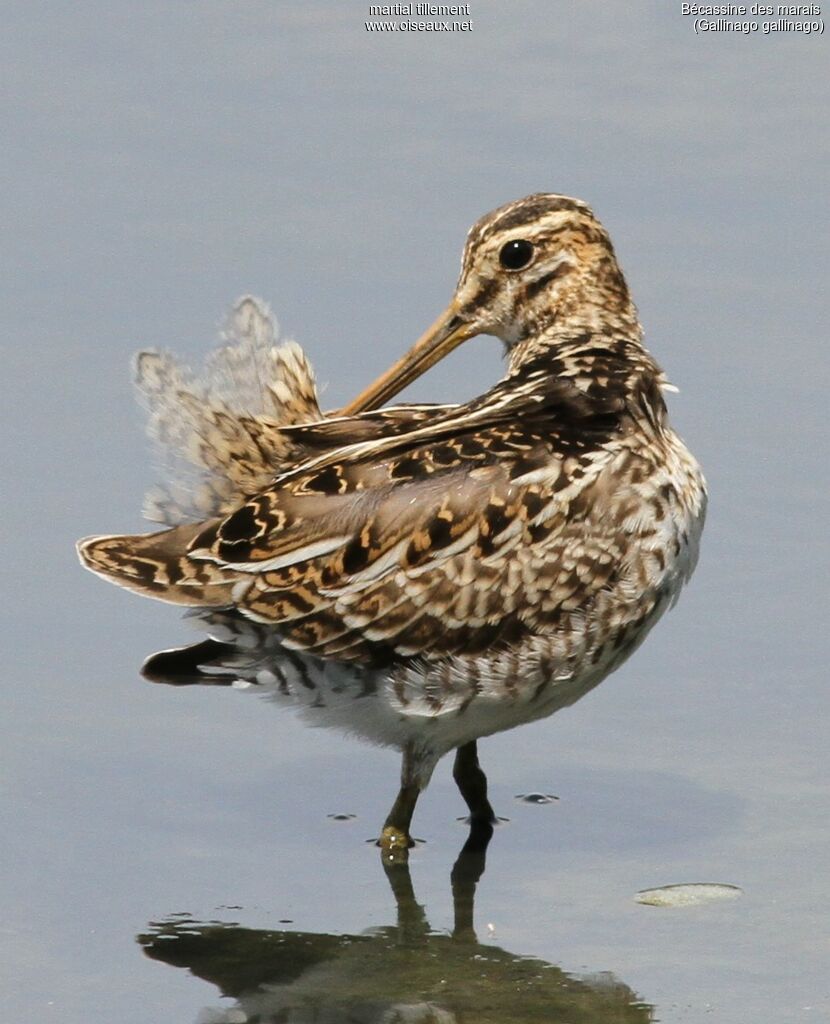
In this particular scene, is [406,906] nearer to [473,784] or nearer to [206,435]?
[473,784]

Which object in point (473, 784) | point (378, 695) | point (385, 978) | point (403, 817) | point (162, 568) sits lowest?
point (385, 978)

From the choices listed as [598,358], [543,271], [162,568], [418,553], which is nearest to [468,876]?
[418,553]

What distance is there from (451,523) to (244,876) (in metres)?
1.49

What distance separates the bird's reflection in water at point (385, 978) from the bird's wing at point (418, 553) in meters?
1.07

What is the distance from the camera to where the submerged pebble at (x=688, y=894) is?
8.70m

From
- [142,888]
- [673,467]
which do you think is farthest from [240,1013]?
[673,467]

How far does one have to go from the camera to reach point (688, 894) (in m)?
8.75

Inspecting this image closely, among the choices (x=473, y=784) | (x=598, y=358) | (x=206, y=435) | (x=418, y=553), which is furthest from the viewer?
(x=598, y=358)

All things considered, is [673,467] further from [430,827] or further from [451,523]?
[430,827]

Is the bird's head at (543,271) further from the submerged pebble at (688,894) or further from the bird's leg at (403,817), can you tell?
the submerged pebble at (688,894)

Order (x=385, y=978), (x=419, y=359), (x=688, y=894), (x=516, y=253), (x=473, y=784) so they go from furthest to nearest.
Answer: (x=419, y=359) → (x=516, y=253) → (x=473, y=784) → (x=688, y=894) → (x=385, y=978)

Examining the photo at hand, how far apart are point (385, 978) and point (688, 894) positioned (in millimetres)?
1239

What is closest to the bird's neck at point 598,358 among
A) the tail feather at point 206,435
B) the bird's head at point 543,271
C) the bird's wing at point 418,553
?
the bird's head at point 543,271

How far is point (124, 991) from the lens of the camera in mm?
8000
